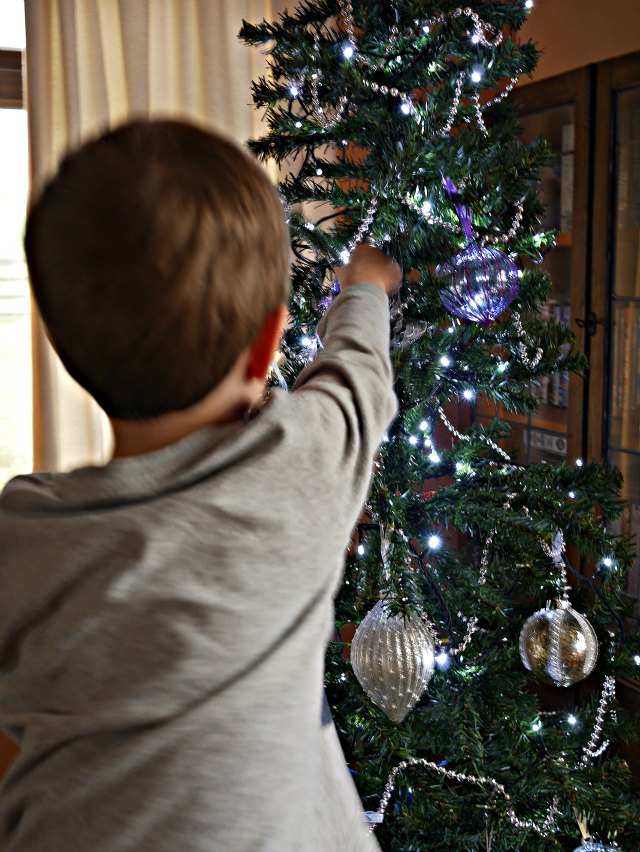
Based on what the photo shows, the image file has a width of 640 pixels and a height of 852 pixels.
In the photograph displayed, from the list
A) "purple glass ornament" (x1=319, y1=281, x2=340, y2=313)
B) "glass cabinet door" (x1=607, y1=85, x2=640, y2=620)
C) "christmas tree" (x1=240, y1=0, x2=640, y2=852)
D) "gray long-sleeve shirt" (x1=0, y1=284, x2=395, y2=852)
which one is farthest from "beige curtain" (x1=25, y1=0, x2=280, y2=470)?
"gray long-sleeve shirt" (x1=0, y1=284, x2=395, y2=852)

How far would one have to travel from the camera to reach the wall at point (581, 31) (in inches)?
82.1

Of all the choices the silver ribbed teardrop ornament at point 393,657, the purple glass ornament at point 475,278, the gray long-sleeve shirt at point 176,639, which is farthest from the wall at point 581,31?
the gray long-sleeve shirt at point 176,639

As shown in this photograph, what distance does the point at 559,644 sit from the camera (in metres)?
1.27

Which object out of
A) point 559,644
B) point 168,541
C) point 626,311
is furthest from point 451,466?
point 626,311

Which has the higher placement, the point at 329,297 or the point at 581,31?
the point at 581,31

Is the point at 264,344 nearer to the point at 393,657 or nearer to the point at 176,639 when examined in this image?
the point at 176,639

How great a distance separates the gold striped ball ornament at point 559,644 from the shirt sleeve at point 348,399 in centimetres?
63

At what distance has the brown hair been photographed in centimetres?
62

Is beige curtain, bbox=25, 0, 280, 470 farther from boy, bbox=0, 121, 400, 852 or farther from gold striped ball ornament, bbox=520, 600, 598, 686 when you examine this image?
boy, bbox=0, 121, 400, 852

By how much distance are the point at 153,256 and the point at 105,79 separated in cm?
190

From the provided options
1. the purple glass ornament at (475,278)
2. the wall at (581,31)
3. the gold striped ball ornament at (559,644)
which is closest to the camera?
the purple glass ornament at (475,278)

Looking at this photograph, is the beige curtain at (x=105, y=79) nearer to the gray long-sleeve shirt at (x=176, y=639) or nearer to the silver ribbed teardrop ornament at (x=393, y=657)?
the silver ribbed teardrop ornament at (x=393, y=657)

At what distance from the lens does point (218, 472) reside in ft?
2.17

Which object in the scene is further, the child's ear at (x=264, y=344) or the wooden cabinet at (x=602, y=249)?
the wooden cabinet at (x=602, y=249)
